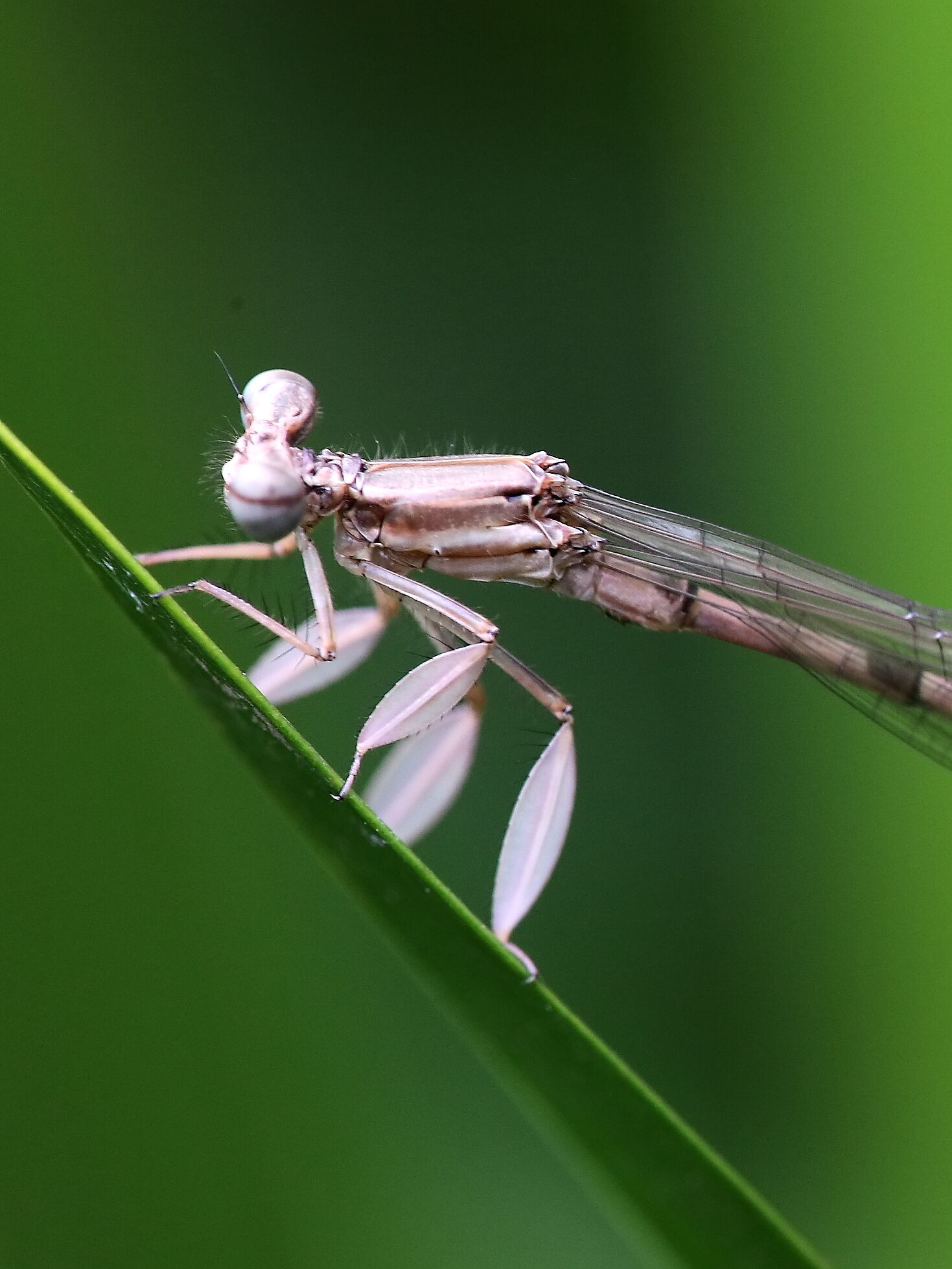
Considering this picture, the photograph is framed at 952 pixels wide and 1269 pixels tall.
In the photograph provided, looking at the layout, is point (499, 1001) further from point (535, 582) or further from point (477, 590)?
point (477, 590)

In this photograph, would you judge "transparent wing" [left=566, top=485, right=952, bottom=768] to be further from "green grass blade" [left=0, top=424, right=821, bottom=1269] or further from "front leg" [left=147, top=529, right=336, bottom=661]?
"green grass blade" [left=0, top=424, right=821, bottom=1269]

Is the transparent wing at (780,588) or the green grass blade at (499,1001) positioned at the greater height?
the transparent wing at (780,588)

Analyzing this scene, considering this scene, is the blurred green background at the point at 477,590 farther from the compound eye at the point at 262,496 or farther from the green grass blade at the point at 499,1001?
the green grass blade at the point at 499,1001

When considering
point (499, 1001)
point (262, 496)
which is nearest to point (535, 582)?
point (262, 496)

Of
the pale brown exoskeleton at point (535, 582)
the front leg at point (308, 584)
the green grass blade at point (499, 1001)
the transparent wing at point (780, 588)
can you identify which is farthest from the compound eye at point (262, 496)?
the green grass blade at point (499, 1001)

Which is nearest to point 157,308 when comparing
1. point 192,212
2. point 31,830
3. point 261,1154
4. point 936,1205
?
point 192,212

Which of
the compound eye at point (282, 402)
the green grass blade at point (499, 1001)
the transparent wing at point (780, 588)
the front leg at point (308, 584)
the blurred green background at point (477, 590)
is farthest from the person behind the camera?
the transparent wing at point (780, 588)

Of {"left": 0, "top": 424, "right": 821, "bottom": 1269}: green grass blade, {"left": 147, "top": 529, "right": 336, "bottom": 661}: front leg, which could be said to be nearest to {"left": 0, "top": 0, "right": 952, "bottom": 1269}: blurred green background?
{"left": 147, "top": 529, "right": 336, "bottom": 661}: front leg
